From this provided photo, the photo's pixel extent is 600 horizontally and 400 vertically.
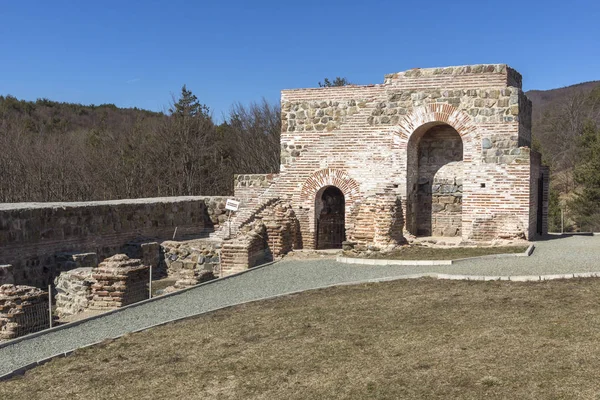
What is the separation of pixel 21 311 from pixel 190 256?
7533 mm

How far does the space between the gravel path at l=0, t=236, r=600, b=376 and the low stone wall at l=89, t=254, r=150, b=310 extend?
0.56 m

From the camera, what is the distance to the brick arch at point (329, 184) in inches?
688

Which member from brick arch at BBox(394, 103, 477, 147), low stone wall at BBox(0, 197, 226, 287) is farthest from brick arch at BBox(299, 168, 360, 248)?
low stone wall at BBox(0, 197, 226, 287)

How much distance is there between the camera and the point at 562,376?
597 centimetres

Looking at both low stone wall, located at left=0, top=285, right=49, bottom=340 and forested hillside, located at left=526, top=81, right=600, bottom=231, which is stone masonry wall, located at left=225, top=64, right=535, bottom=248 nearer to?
low stone wall, located at left=0, top=285, right=49, bottom=340

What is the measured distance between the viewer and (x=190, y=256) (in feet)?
56.3

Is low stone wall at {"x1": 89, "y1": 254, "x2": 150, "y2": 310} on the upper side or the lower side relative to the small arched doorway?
lower

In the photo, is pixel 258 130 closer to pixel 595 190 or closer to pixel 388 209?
pixel 595 190

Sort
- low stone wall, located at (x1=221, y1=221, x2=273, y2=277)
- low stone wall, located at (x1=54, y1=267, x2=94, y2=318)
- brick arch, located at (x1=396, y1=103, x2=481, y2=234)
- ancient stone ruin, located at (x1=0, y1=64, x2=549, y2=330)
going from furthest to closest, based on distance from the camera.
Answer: brick arch, located at (x1=396, y1=103, x2=481, y2=234) < ancient stone ruin, located at (x1=0, y1=64, x2=549, y2=330) < low stone wall, located at (x1=221, y1=221, x2=273, y2=277) < low stone wall, located at (x1=54, y1=267, x2=94, y2=318)

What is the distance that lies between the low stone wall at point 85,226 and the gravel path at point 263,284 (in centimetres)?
414

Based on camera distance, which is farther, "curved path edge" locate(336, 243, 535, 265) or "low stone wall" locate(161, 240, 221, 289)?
"low stone wall" locate(161, 240, 221, 289)

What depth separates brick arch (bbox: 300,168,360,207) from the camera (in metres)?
17.5

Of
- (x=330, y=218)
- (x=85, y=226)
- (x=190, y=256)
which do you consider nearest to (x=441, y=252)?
(x=330, y=218)

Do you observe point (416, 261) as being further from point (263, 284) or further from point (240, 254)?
point (240, 254)
